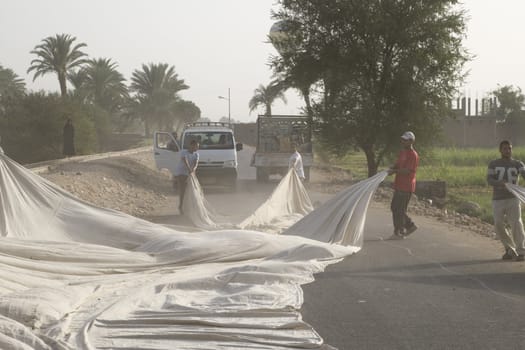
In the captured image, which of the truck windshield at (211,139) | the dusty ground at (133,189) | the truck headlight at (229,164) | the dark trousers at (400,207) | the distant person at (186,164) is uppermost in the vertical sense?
the truck windshield at (211,139)

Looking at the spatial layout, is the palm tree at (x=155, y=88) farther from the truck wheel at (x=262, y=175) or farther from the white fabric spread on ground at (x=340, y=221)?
the white fabric spread on ground at (x=340, y=221)

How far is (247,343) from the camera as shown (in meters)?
6.22

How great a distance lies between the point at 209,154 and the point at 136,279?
16.6 m

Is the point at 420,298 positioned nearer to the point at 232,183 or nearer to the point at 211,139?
the point at 232,183

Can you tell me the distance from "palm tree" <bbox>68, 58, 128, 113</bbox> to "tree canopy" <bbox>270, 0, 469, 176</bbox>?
129ft

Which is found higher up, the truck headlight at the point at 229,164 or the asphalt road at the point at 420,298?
the truck headlight at the point at 229,164

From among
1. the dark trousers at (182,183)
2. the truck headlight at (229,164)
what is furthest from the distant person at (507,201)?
the truck headlight at (229,164)

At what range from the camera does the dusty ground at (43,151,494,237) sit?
1933 centimetres

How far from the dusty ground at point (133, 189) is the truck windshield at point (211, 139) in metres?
2.07

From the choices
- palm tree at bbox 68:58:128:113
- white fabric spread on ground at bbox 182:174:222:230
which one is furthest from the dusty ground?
palm tree at bbox 68:58:128:113

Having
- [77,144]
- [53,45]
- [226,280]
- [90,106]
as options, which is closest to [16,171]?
[226,280]

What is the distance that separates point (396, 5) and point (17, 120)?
29730 mm

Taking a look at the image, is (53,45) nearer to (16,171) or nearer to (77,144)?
(77,144)

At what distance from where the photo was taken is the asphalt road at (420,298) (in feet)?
21.7
